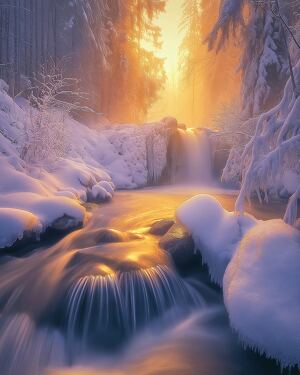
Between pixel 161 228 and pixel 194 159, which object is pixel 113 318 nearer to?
pixel 161 228

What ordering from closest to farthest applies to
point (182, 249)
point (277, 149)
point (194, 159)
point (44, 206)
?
1. point (277, 149)
2. point (182, 249)
3. point (44, 206)
4. point (194, 159)

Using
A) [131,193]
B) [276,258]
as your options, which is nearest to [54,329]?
[276,258]

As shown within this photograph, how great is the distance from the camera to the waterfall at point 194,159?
1609 centimetres

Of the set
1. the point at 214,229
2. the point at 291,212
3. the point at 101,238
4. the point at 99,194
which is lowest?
the point at 101,238

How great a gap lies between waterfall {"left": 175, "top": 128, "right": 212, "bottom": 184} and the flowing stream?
34.3 ft

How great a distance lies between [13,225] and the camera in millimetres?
5832

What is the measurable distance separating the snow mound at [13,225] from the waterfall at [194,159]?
10.5 meters

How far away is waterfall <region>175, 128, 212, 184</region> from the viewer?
52.8ft

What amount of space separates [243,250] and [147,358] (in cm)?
165

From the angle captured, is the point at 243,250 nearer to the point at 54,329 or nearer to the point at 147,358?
the point at 147,358

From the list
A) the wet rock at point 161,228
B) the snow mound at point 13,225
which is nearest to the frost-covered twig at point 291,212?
the wet rock at point 161,228

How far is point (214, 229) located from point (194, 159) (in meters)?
11.1

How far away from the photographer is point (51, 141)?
988 centimetres

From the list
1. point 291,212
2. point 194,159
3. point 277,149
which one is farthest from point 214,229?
point 194,159
